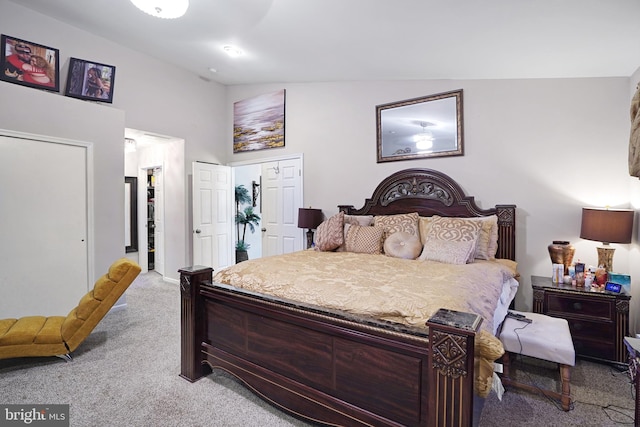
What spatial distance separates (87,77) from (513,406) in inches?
209

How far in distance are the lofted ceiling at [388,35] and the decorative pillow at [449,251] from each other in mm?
1663

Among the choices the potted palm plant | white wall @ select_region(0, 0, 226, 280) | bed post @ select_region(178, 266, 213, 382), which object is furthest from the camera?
the potted palm plant

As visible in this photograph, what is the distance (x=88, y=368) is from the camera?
8.18ft

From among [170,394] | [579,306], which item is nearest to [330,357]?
[170,394]

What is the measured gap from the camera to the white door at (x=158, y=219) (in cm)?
554

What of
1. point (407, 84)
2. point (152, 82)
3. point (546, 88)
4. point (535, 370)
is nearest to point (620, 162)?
point (546, 88)

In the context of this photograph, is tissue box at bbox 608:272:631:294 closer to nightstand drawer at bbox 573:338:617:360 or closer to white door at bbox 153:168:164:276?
nightstand drawer at bbox 573:338:617:360

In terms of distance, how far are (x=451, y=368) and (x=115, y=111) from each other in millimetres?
4520

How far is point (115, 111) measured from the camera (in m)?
3.92

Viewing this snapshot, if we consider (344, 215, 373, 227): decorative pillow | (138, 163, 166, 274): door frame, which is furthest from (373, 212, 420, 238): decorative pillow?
(138, 163, 166, 274): door frame

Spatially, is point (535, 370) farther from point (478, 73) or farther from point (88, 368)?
point (88, 368)

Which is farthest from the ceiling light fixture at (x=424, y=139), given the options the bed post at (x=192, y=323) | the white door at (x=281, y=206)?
the bed post at (x=192, y=323)

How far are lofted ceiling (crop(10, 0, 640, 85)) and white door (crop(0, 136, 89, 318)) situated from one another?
1652mm

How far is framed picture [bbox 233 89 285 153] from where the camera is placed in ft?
16.2
